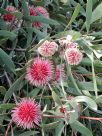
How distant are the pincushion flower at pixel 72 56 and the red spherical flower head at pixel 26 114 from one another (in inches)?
7.5

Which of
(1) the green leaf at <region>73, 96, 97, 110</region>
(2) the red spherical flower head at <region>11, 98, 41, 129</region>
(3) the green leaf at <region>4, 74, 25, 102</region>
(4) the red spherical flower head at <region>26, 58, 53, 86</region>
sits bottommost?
(2) the red spherical flower head at <region>11, 98, 41, 129</region>

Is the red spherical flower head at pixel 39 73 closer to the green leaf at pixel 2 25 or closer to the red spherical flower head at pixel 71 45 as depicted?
the red spherical flower head at pixel 71 45

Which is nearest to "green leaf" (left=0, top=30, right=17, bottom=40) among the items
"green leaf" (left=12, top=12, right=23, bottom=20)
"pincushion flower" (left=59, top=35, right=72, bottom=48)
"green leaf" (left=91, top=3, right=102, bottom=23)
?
"green leaf" (left=12, top=12, right=23, bottom=20)

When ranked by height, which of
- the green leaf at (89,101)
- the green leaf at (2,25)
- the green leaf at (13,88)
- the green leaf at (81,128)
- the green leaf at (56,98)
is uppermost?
the green leaf at (2,25)

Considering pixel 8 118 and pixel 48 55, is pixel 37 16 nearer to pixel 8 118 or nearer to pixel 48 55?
pixel 48 55

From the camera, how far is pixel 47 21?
59.1 inches

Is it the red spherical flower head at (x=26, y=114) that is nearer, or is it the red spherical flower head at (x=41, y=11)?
the red spherical flower head at (x=26, y=114)

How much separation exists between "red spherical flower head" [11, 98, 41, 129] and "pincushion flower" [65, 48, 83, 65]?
191 millimetres

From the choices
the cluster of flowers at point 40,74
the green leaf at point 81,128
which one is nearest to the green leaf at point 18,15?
the cluster of flowers at point 40,74

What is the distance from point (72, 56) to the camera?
1322mm

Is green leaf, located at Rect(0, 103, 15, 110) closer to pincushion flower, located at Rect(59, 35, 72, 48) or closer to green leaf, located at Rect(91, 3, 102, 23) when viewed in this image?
pincushion flower, located at Rect(59, 35, 72, 48)

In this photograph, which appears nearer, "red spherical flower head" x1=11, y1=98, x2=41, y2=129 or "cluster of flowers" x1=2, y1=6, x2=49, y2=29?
"red spherical flower head" x1=11, y1=98, x2=41, y2=129

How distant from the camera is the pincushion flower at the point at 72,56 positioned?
1.32 meters

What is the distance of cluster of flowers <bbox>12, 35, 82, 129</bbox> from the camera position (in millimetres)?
1288
